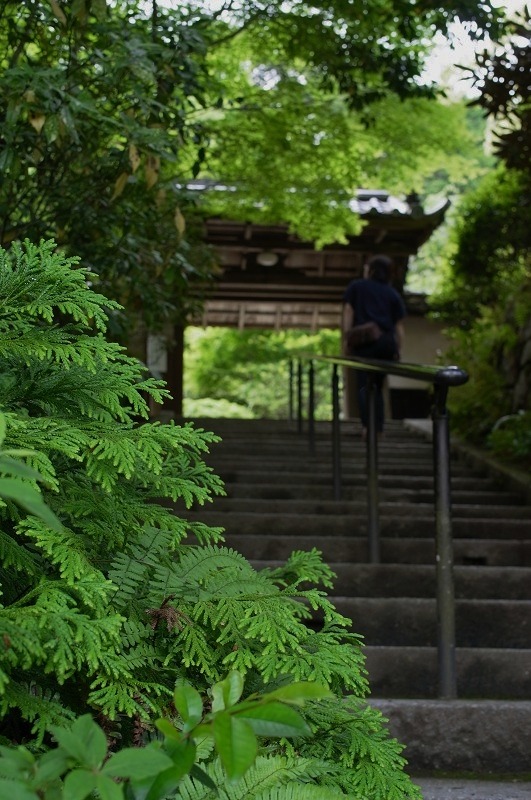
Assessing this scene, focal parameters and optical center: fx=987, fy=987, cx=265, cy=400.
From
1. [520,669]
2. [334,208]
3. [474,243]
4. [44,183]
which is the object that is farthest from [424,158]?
[520,669]

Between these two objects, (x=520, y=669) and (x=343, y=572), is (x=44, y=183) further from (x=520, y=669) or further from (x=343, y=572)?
(x=520, y=669)

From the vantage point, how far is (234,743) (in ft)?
2.77

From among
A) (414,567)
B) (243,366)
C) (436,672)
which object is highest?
(414,567)

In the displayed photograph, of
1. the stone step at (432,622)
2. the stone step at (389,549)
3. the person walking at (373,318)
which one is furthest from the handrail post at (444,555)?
the person walking at (373,318)

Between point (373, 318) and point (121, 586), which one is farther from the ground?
point (373, 318)

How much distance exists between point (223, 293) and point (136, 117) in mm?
10904

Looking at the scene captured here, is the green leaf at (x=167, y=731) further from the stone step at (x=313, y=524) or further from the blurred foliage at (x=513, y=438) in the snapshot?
the blurred foliage at (x=513, y=438)

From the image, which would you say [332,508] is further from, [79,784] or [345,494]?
[79,784]

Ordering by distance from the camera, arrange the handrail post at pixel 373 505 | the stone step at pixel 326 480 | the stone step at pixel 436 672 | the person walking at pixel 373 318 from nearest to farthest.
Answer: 1. the stone step at pixel 436 672
2. the handrail post at pixel 373 505
3. the stone step at pixel 326 480
4. the person walking at pixel 373 318

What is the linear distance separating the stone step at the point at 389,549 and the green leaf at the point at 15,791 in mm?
3783

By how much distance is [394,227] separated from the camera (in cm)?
1198

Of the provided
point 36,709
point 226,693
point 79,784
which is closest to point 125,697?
point 36,709

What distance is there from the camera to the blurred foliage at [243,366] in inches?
739

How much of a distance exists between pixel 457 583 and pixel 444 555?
3.57 feet
